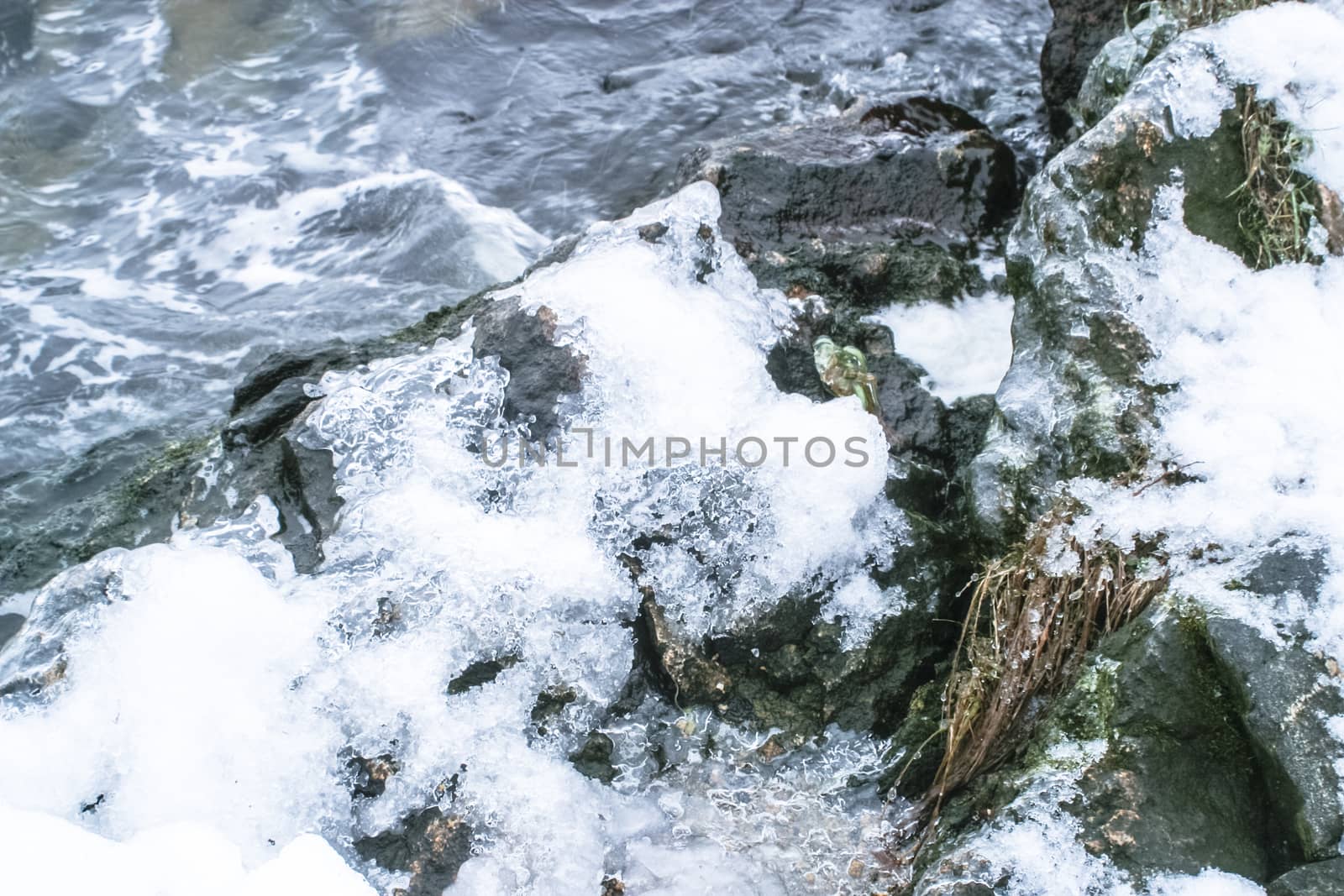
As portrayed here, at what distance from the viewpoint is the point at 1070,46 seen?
536 centimetres

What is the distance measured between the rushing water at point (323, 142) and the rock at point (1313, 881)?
4.10 meters

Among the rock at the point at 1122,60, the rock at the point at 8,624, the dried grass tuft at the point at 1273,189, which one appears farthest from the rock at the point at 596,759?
the rock at the point at 1122,60

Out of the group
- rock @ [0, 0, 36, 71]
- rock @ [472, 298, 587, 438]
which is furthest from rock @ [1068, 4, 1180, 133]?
rock @ [0, 0, 36, 71]

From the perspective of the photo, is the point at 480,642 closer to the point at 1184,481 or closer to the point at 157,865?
the point at 157,865

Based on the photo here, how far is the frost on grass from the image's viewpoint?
2.95m

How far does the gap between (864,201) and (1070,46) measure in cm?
155

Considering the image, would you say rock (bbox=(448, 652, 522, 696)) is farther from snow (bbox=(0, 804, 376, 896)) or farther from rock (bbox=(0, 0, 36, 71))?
rock (bbox=(0, 0, 36, 71))

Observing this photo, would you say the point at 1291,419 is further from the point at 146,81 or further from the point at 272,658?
the point at 146,81

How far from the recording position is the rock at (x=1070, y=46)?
5.24 metres

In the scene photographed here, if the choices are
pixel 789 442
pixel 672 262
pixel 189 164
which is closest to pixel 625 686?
pixel 789 442

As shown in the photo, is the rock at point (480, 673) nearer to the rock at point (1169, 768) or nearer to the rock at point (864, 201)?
the rock at point (1169, 768)

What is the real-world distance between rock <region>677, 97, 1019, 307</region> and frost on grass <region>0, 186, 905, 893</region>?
0.86 meters

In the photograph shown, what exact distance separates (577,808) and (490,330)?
160cm

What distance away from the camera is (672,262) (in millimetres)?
3953
